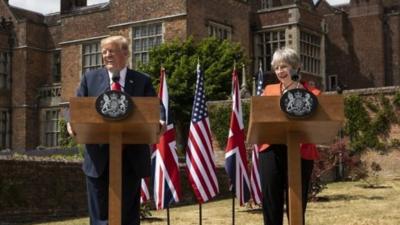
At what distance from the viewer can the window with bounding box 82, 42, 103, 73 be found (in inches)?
1267

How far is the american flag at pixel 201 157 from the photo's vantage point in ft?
30.5

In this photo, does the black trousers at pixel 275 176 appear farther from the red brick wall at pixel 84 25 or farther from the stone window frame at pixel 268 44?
the red brick wall at pixel 84 25

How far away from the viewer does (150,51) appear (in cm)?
2645

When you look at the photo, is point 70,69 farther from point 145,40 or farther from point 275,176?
point 275,176

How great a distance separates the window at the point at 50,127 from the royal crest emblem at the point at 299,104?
3099cm

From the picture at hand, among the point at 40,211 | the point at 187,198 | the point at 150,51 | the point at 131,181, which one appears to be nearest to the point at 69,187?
the point at 40,211

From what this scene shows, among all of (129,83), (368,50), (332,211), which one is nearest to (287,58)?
(129,83)

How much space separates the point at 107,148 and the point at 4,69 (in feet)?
105

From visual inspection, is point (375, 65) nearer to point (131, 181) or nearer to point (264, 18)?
point (264, 18)

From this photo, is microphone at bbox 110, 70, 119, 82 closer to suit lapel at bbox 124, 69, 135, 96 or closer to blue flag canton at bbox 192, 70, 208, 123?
suit lapel at bbox 124, 69, 135, 96

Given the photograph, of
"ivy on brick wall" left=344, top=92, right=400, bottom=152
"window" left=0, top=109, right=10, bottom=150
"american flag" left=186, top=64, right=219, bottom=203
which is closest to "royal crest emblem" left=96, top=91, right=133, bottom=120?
"american flag" left=186, top=64, right=219, bottom=203

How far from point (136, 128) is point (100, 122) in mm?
264

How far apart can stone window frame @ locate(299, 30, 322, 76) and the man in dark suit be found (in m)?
27.2

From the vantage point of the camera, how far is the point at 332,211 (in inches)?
467
